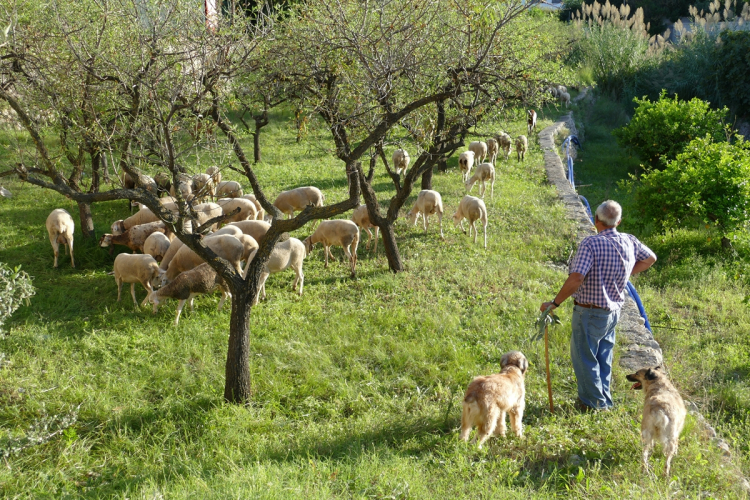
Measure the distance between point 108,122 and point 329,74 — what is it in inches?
136

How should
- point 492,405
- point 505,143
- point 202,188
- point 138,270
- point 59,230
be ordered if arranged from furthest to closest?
point 505,143 < point 59,230 < point 138,270 < point 202,188 < point 492,405

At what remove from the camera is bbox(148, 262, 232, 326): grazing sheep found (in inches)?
316

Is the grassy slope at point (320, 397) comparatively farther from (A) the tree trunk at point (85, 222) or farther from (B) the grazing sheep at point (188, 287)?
(A) the tree trunk at point (85, 222)

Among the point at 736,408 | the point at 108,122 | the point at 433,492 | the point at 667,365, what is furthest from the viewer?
the point at 108,122

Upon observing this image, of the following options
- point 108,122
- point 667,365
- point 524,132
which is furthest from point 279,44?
point 524,132

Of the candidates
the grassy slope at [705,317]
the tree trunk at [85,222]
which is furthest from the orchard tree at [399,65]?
the tree trunk at [85,222]

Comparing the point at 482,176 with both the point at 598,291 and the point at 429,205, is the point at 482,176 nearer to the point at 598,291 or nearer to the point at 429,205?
the point at 429,205

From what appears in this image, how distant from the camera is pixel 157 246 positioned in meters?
9.88

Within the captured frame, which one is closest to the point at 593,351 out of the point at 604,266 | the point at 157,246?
the point at 604,266

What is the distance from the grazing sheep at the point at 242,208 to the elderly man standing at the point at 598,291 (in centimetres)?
739

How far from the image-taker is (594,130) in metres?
25.0

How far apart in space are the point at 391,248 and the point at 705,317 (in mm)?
4759

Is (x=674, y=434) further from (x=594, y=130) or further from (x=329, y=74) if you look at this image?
(x=594, y=130)

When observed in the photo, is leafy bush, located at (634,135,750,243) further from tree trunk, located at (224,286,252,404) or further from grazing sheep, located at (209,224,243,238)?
tree trunk, located at (224,286,252,404)
